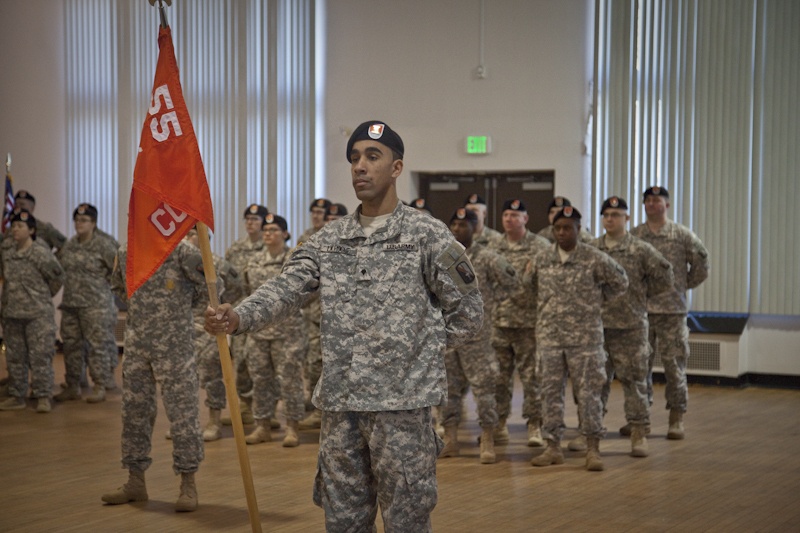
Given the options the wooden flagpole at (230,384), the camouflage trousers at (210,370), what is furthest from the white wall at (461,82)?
the wooden flagpole at (230,384)

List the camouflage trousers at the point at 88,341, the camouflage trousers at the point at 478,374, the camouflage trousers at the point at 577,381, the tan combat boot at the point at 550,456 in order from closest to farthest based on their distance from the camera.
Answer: the camouflage trousers at the point at 577,381 < the tan combat boot at the point at 550,456 < the camouflage trousers at the point at 478,374 < the camouflage trousers at the point at 88,341

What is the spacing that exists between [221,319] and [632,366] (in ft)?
15.0

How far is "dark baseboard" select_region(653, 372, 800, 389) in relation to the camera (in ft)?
33.3

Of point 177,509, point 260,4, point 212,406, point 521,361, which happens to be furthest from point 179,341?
point 260,4

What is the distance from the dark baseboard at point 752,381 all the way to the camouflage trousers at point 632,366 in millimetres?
3699

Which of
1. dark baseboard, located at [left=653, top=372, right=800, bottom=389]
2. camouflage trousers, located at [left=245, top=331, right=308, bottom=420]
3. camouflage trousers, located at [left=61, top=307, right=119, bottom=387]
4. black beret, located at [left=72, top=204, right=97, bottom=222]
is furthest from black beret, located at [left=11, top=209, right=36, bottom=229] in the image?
dark baseboard, located at [left=653, top=372, right=800, bottom=389]

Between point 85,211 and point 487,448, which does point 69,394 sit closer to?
point 85,211

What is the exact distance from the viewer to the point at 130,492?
5.25 m

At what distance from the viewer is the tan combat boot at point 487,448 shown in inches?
253

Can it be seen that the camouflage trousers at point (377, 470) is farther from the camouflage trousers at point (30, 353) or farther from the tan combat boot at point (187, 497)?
the camouflage trousers at point (30, 353)

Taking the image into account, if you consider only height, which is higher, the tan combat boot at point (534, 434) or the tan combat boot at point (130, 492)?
the tan combat boot at point (130, 492)

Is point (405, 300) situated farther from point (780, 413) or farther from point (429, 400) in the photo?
point (780, 413)

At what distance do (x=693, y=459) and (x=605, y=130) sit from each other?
516cm

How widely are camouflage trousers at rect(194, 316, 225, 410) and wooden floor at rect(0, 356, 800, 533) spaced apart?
34 cm
